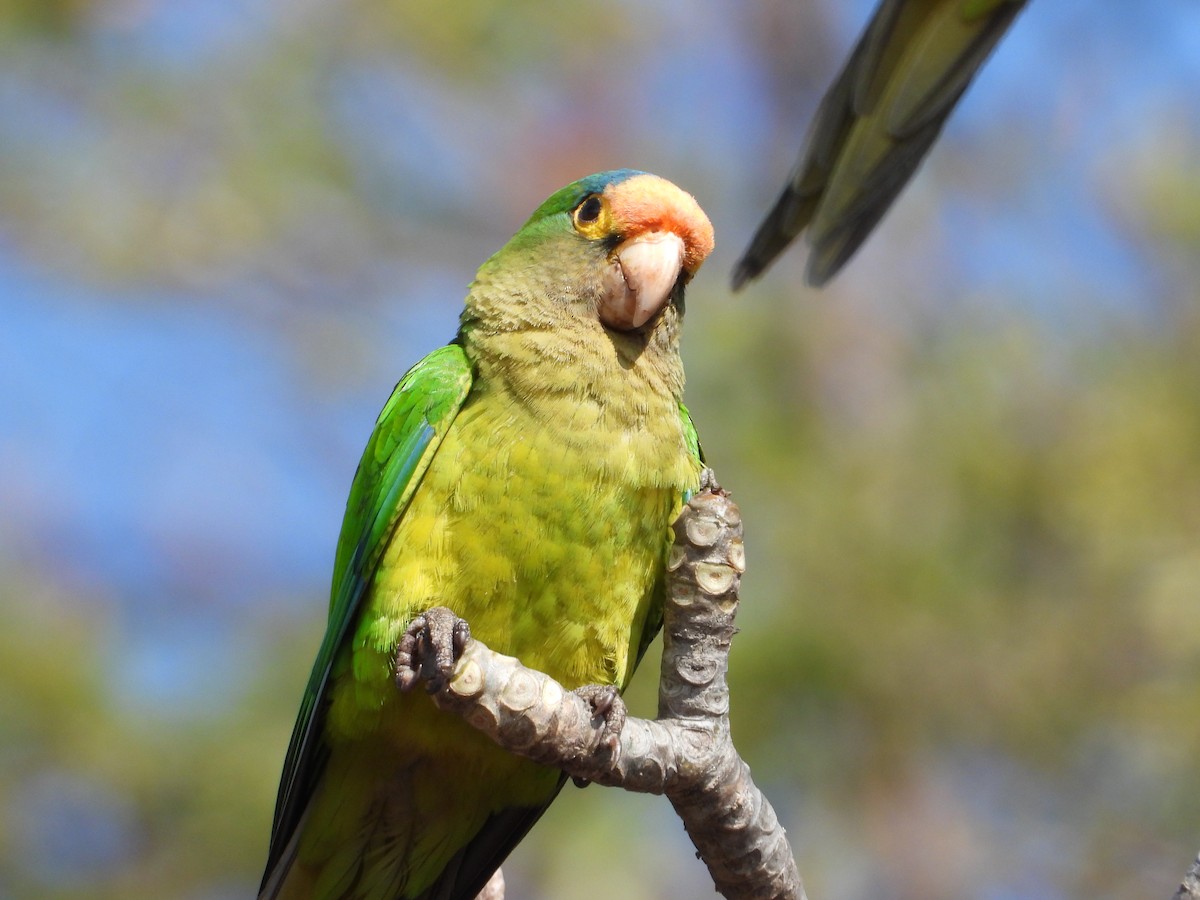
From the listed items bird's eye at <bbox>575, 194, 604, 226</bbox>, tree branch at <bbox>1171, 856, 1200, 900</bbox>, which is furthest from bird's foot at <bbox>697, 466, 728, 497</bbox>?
tree branch at <bbox>1171, 856, 1200, 900</bbox>

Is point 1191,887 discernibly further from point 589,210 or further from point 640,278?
point 589,210

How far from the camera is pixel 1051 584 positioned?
4887 millimetres

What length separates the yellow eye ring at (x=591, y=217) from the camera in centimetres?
287

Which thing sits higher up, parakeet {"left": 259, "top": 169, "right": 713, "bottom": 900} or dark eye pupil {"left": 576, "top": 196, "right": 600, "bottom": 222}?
dark eye pupil {"left": 576, "top": 196, "right": 600, "bottom": 222}

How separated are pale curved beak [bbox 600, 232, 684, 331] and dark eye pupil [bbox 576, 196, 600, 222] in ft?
0.37

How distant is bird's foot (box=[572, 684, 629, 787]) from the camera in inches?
81.8

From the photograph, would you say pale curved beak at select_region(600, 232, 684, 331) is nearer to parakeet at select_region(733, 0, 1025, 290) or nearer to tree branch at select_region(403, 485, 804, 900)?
parakeet at select_region(733, 0, 1025, 290)

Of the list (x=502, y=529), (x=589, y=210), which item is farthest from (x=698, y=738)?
(x=589, y=210)

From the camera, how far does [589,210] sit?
2.91 m

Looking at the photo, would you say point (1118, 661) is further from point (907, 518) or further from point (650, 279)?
point (650, 279)

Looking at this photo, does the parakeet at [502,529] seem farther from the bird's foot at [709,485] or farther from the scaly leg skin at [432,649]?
the scaly leg skin at [432,649]

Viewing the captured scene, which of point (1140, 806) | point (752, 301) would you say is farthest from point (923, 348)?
point (1140, 806)

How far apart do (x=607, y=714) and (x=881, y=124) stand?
1.22m

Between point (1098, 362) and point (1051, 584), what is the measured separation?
991mm
